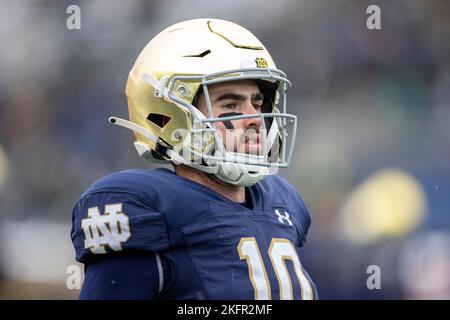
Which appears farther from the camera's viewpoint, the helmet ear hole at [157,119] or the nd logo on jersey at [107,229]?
the helmet ear hole at [157,119]

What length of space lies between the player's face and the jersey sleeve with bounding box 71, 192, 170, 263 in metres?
0.24

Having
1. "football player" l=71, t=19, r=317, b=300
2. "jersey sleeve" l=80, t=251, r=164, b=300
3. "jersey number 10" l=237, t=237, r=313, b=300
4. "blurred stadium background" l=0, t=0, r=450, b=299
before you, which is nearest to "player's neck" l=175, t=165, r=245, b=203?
"football player" l=71, t=19, r=317, b=300

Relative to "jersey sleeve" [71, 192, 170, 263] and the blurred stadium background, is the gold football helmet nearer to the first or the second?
"jersey sleeve" [71, 192, 170, 263]

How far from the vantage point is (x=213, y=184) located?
5.35 ft

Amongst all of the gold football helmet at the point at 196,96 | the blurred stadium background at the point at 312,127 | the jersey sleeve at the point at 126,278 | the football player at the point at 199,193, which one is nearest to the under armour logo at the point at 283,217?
the football player at the point at 199,193

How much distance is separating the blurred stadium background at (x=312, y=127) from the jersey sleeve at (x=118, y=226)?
6.31 ft

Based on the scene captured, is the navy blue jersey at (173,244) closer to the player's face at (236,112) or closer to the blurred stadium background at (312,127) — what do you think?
the player's face at (236,112)

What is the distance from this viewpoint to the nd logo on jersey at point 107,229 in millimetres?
1449

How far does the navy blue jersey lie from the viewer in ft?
4.77

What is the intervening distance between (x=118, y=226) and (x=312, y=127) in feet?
7.54

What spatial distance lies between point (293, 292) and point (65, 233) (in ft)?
6.83
